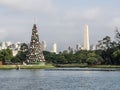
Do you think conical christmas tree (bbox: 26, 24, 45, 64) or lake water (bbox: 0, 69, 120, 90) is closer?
lake water (bbox: 0, 69, 120, 90)

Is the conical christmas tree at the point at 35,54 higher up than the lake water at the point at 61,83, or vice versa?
the conical christmas tree at the point at 35,54

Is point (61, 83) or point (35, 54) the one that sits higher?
point (35, 54)

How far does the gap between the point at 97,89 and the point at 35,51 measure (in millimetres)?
136795

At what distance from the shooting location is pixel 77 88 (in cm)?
6238

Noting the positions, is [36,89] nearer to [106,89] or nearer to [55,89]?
[55,89]

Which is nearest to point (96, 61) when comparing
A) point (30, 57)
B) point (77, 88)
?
point (30, 57)

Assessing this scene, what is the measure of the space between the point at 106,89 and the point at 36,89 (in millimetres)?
9428

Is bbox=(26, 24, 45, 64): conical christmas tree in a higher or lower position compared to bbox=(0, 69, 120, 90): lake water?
higher

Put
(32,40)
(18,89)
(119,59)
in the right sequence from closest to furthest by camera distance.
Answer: (18,89), (119,59), (32,40)

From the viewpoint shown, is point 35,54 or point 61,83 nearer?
point 61,83

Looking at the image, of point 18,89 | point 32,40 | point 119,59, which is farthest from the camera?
point 32,40

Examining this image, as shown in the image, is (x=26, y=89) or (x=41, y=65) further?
(x=41, y=65)

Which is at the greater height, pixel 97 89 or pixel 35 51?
pixel 35 51

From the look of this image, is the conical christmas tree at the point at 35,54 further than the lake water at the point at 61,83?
Yes
